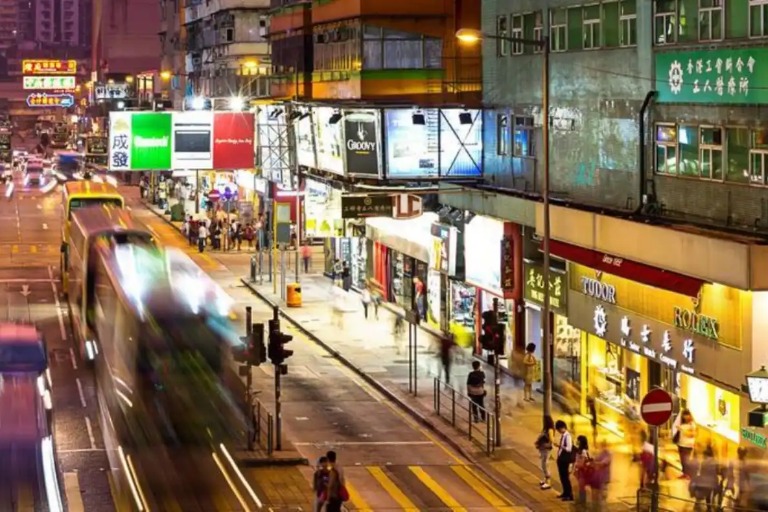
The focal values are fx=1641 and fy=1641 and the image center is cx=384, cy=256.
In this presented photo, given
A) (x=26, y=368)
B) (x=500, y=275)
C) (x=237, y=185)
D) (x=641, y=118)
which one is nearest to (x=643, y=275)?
(x=641, y=118)

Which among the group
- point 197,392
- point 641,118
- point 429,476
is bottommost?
point 429,476

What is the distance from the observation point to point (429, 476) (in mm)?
33375

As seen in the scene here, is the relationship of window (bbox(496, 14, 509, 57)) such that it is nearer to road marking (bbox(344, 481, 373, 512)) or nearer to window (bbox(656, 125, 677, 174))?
window (bbox(656, 125, 677, 174))

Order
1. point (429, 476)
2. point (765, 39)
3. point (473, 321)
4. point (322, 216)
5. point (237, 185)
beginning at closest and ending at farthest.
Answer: point (765, 39), point (429, 476), point (473, 321), point (322, 216), point (237, 185)

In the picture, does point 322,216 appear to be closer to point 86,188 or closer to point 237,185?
point 86,188

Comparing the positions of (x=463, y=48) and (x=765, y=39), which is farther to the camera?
(x=463, y=48)

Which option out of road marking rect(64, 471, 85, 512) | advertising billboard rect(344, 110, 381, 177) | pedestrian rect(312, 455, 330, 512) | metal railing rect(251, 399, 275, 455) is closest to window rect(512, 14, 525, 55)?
advertising billboard rect(344, 110, 381, 177)

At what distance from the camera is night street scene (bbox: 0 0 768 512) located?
28.3m

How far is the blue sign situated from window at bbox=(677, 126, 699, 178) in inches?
606

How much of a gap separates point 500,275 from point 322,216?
1590cm

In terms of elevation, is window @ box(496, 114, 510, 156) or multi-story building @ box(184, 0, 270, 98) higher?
multi-story building @ box(184, 0, 270, 98)

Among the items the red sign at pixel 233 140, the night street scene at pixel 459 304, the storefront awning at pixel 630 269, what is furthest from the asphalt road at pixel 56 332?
the storefront awning at pixel 630 269

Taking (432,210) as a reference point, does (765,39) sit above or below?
above

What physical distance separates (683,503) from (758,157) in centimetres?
682
